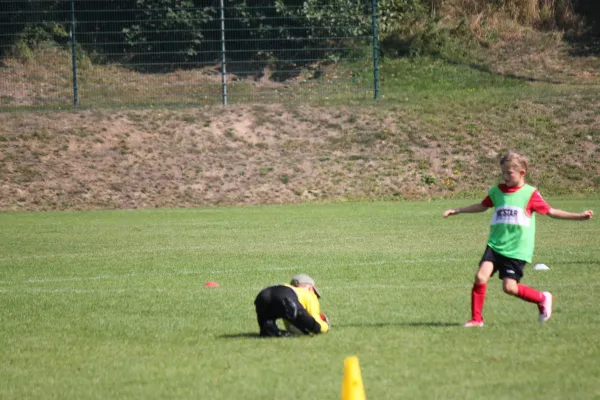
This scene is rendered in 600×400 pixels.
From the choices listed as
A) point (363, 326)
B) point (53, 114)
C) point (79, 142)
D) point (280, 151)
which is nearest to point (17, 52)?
point (53, 114)

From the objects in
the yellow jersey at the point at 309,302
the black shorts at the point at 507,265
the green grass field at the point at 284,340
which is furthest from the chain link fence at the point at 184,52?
the yellow jersey at the point at 309,302

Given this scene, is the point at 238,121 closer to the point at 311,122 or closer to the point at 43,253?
the point at 311,122

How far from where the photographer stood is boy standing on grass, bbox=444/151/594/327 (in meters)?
8.64

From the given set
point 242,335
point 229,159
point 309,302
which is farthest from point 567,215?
point 229,159

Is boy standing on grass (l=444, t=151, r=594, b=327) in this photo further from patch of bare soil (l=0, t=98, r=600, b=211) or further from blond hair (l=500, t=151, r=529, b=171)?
patch of bare soil (l=0, t=98, r=600, b=211)

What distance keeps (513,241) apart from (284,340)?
2233mm

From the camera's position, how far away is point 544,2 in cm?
4088

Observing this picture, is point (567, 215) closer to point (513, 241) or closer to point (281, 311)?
point (513, 241)

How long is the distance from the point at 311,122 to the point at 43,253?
16.6 meters

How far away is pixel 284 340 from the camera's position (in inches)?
323

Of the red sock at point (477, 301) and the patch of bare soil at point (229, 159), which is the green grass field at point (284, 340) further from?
the patch of bare soil at point (229, 159)

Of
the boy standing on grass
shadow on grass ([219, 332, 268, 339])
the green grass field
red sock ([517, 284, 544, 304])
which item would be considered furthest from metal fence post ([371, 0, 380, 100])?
shadow on grass ([219, 332, 268, 339])

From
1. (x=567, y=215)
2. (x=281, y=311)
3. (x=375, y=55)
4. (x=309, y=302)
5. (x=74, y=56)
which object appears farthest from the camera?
(x=375, y=55)

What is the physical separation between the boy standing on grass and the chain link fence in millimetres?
25563
